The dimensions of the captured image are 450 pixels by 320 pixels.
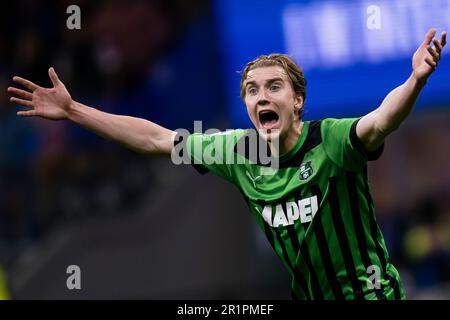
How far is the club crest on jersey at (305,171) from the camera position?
245 inches

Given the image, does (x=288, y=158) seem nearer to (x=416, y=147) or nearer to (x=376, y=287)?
(x=376, y=287)

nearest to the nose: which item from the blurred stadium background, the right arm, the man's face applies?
the man's face

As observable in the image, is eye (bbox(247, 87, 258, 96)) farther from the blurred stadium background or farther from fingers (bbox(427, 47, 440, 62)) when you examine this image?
the blurred stadium background

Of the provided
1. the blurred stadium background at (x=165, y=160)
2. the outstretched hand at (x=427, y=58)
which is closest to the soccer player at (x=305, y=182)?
the outstretched hand at (x=427, y=58)

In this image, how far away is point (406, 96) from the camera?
18.3ft

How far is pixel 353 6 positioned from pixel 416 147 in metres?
5.22

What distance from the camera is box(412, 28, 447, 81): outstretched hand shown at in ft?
18.2

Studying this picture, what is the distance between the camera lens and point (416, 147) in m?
16.9

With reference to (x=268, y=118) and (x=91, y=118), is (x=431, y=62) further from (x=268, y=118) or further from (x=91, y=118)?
(x=91, y=118)

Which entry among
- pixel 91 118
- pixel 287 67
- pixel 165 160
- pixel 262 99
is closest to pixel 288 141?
pixel 262 99

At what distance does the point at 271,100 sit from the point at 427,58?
1.16 m

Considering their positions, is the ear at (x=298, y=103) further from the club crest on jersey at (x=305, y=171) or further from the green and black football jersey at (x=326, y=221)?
the club crest on jersey at (x=305, y=171)

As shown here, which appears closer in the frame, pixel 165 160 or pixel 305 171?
pixel 305 171

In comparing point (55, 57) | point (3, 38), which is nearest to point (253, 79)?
point (55, 57)
